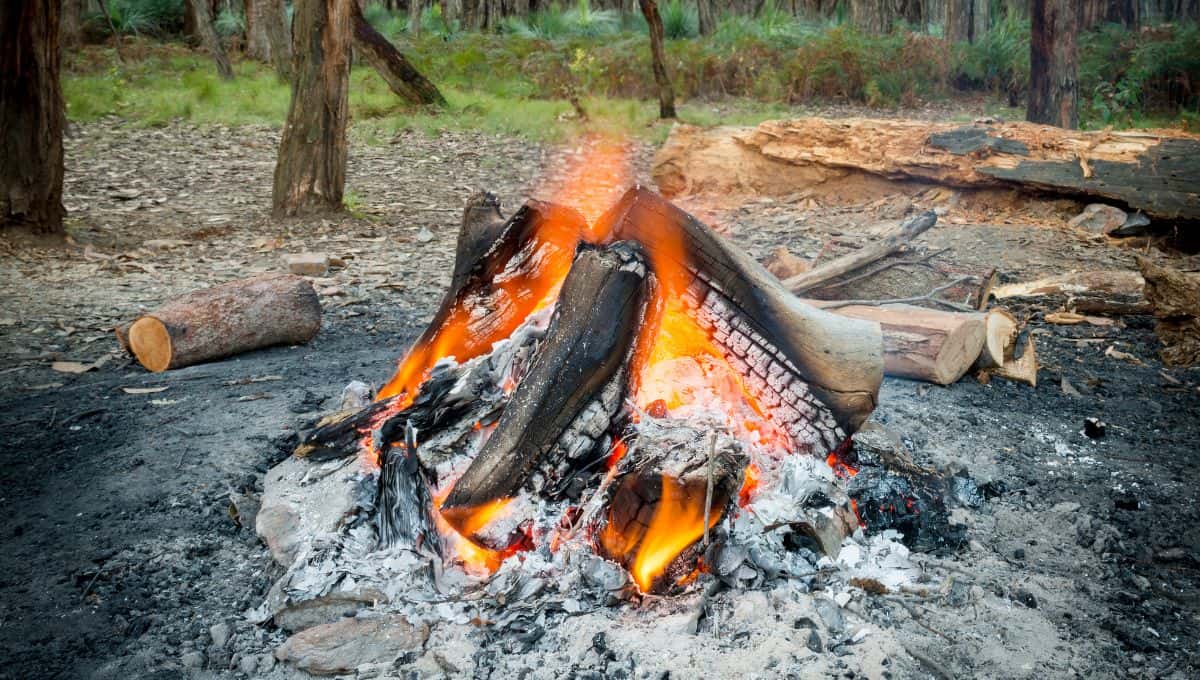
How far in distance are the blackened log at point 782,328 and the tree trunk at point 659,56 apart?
1010cm

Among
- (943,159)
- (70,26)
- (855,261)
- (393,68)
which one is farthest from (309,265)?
(70,26)

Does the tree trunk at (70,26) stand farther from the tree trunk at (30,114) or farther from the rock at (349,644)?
the rock at (349,644)

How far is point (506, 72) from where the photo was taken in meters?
17.6

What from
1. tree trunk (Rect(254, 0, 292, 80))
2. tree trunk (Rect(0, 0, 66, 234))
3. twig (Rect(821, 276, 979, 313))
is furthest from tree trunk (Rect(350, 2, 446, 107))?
twig (Rect(821, 276, 979, 313))

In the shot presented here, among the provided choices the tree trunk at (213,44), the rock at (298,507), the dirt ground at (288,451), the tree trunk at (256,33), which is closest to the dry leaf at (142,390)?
the dirt ground at (288,451)

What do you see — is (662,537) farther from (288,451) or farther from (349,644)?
(288,451)

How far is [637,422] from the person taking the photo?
2.94 metres

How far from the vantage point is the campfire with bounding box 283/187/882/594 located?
2.71 meters

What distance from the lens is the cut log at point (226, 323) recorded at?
15.5 ft

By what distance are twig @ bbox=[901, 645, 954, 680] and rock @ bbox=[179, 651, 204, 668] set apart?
191 cm

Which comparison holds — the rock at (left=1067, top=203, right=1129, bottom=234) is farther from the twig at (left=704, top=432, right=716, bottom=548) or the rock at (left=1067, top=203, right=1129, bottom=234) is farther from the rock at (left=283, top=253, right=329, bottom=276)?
the twig at (left=704, top=432, right=716, bottom=548)

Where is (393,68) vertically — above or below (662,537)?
above

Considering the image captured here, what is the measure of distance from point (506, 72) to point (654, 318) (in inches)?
615

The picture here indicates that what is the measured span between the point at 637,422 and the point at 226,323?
2921 millimetres
